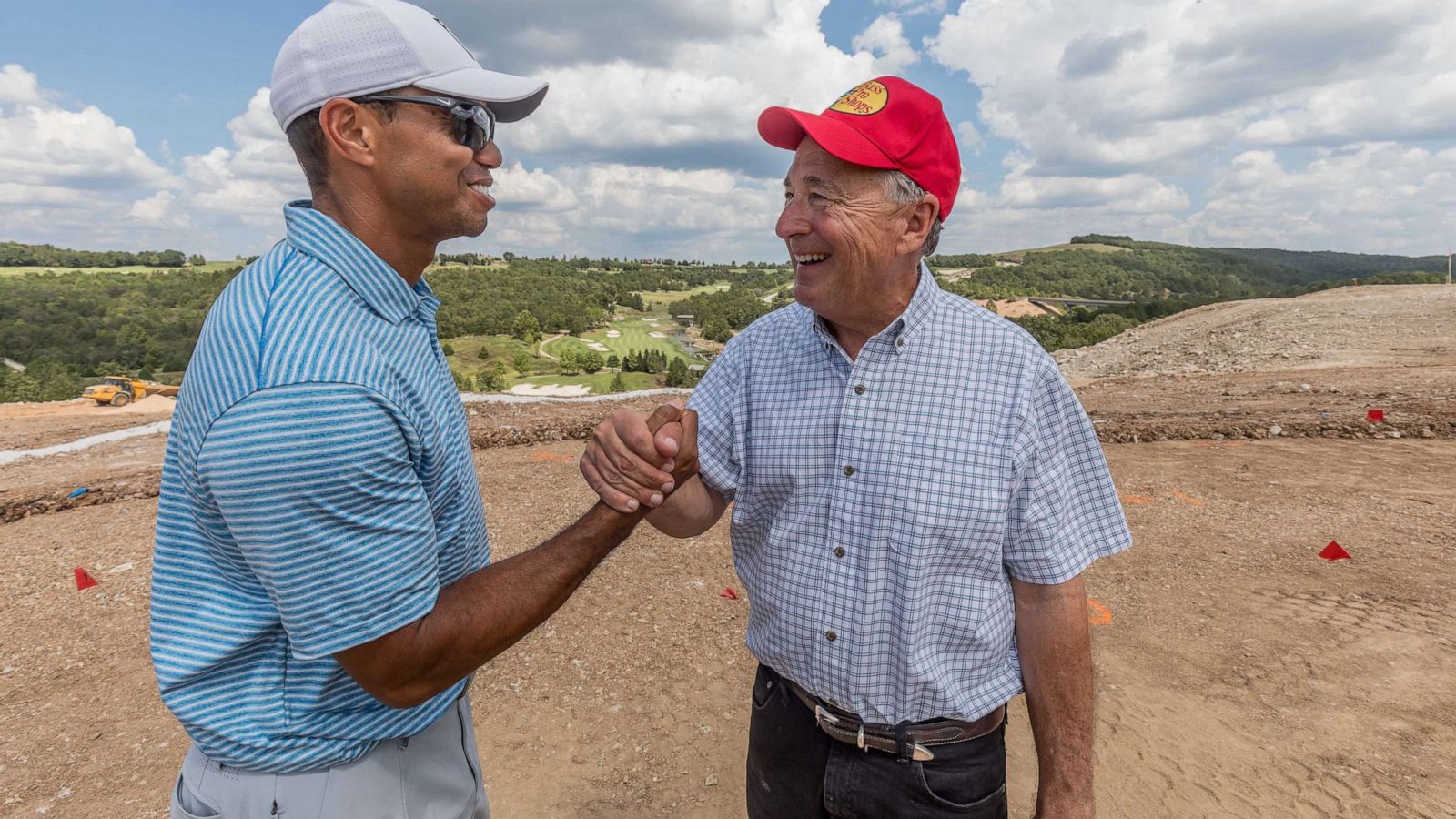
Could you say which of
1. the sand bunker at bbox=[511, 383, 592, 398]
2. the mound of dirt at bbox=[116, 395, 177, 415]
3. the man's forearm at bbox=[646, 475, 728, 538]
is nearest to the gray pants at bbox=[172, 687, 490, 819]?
the man's forearm at bbox=[646, 475, 728, 538]

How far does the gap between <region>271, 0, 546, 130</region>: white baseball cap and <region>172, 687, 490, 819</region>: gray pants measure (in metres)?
1.52

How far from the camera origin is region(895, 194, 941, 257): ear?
6.77ft

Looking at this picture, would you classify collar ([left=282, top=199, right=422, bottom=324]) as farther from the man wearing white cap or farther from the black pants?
the black pants

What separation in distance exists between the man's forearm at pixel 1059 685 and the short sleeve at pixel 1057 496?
0.27ft

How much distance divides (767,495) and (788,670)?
1.68 feet

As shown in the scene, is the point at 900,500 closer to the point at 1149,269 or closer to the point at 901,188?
the point at 901,188

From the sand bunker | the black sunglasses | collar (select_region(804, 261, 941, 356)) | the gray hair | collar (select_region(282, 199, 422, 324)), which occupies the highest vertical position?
the black sunglasses

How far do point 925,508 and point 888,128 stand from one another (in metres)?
1.01

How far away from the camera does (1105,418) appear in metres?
11.3

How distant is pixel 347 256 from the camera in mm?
1623

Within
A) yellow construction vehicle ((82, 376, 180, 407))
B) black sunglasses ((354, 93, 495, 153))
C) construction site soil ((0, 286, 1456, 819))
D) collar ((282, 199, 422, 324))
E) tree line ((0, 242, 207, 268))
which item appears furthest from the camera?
tree line ((0, 242, 207, 268))

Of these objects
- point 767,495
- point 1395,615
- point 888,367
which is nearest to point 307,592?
point 767,495

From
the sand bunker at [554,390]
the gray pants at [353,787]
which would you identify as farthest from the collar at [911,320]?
the sand bunker at [554,390]

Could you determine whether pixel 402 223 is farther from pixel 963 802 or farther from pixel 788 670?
pixel 963 802
